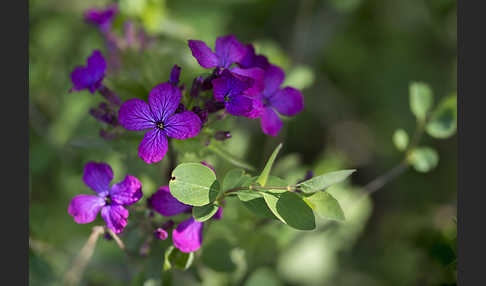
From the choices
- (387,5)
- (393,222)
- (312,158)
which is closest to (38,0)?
(312,158)

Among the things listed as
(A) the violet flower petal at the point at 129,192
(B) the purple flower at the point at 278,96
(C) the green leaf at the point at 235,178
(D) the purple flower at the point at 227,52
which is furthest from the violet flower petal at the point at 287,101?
(A) the violet flower petal at the point at 129,192

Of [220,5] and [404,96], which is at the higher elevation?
[220,5]

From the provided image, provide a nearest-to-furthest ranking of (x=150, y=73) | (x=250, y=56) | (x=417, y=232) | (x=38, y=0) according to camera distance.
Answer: (x=250, y=56) → (x=150, y=73) → (x=417, y=232) → (x=38, y=0)

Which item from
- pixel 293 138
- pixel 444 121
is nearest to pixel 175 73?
pixel 444 121

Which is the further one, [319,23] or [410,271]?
[319,23]

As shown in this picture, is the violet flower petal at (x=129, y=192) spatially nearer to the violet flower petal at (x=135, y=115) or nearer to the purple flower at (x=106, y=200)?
the purple flower at (x=106, y=200)

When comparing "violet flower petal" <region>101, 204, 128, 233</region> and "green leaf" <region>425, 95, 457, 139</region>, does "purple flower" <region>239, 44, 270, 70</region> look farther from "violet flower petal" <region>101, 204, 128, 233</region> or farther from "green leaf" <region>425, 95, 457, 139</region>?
"green leaf" <region>425, 95, 457, 139</region>

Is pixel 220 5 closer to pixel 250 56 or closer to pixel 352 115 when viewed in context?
pixel 352 115
